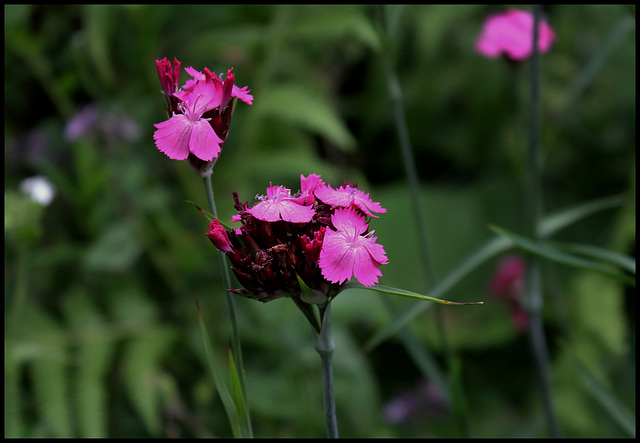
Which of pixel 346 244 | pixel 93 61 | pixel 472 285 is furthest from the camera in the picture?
pixel 472 285

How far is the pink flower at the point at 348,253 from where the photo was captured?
0.39 metres

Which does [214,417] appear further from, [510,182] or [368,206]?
[510,182]

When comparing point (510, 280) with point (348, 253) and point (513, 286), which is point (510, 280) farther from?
point (348, 253)

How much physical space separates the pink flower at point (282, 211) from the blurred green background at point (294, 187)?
1.97 feet

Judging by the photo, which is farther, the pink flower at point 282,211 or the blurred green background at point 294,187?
the blurred green background at point 294,187

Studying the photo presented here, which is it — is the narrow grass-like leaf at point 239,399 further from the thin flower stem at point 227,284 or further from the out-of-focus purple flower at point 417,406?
the out-of-focus purple flower at point 417,406

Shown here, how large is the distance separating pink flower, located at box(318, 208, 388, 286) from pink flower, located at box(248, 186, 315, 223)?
0.06 feet

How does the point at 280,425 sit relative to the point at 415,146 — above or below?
below

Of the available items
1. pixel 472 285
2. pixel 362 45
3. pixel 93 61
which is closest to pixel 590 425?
pixel 472 285

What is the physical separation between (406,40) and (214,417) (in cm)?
129

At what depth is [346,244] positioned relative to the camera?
0.41 metres

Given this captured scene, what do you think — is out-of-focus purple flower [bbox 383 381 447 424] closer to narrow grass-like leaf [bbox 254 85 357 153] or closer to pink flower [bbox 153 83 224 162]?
narrow grass-like leaf [bbox 254 85 357 153]

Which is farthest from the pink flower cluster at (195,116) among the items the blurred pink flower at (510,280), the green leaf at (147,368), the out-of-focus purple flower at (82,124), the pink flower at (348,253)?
the blurred pink flower at (510,280)

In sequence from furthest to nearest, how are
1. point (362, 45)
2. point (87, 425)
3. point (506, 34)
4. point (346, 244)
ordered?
point (362, 45) < point (87, 425) < point (506, 34) < point (346, 244)
